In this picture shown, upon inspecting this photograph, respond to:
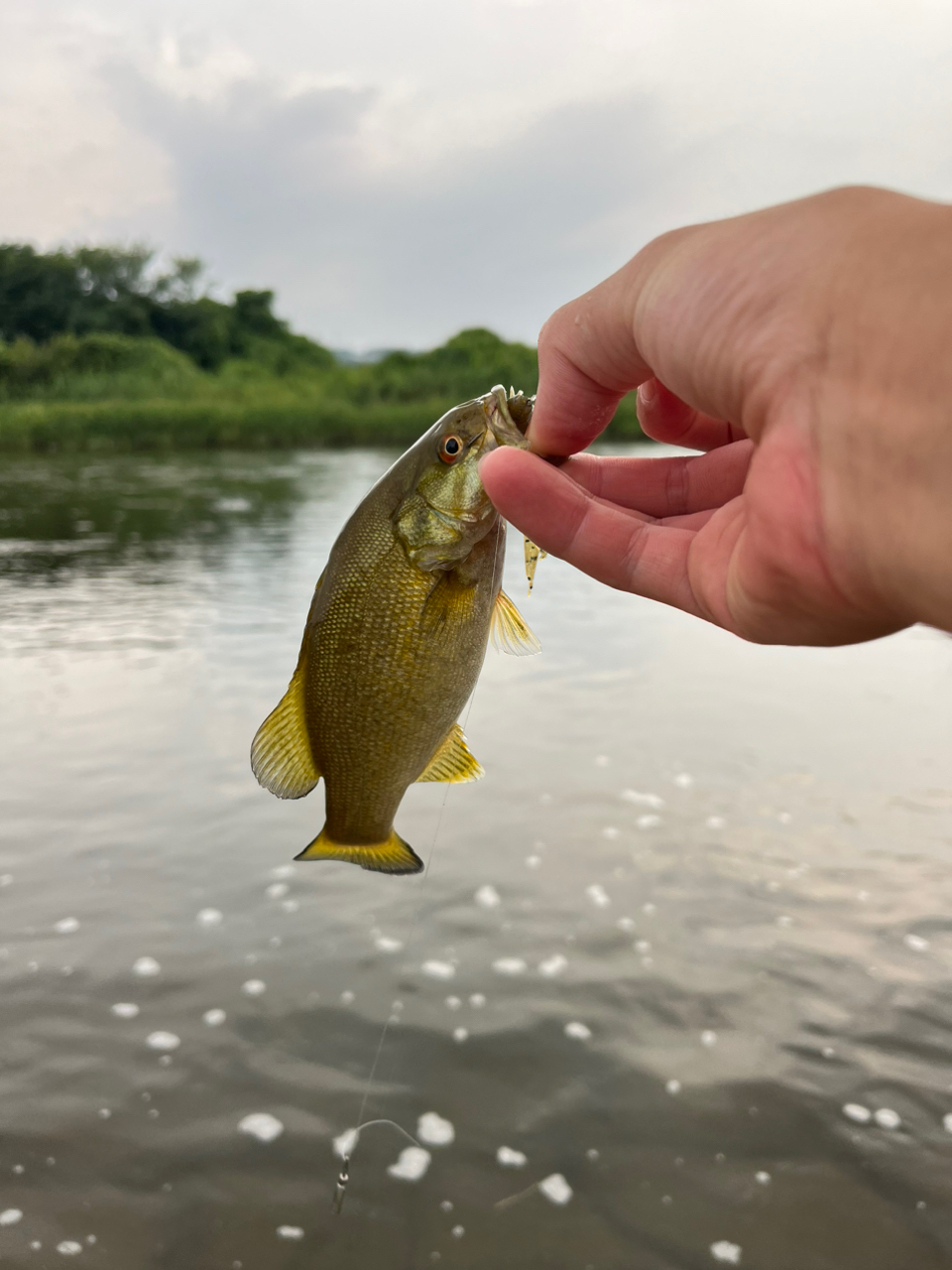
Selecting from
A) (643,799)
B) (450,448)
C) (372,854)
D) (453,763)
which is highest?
(450,448)

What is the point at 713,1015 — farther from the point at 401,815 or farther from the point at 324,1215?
the point at 401,815

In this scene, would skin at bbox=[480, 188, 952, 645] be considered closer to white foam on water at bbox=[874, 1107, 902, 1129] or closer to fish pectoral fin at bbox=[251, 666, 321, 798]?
fish pectoral fin at bbox=[251, 666, 321, 798]

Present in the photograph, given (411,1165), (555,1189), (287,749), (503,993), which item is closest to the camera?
(287,749)

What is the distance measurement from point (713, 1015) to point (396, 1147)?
5.28 feet

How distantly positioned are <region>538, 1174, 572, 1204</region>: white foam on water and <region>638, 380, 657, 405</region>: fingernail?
286 cm

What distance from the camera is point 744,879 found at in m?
5.54

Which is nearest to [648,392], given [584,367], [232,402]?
[584,367]

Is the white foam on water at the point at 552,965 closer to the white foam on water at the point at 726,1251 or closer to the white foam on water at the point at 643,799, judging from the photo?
the white foam on water at the point at 726,1251

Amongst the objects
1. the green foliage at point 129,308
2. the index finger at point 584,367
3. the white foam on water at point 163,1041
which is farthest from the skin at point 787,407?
the green foliage at point 129,308

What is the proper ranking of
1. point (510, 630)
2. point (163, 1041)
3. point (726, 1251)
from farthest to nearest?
1. point (163, 1041)
2. point (726, 1251)
3. point (510, 630)

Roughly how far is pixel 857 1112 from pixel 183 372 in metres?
61.5

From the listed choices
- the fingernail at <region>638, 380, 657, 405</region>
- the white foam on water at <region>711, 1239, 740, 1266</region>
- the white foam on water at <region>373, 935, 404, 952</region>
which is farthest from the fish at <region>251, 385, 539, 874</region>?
the white foam on water at <region>373, 935, 404, 952</region>

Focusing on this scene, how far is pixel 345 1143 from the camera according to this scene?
366 centimetres

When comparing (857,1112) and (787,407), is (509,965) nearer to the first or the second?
(857,1112)
